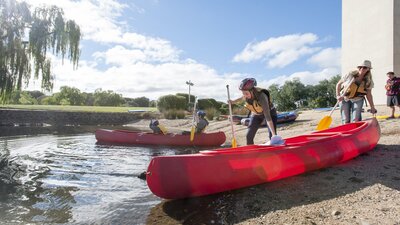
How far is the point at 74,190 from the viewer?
5.23 m

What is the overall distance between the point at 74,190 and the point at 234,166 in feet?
9.09

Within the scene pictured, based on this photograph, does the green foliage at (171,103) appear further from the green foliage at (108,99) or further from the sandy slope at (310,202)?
the green foliage at (108,99)

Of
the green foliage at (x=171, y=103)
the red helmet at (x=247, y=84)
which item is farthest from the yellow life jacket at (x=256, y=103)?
the green foliage at (x=171, y=103)

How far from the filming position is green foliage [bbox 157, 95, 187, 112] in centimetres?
3078

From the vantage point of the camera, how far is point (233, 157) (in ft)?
14.2

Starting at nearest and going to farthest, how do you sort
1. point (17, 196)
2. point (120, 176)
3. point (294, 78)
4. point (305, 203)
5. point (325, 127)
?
point (305, 203)
point (17, 196)
point (120, 176)
point (325, 127)
point (294, 78)

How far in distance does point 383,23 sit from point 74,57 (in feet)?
56.1

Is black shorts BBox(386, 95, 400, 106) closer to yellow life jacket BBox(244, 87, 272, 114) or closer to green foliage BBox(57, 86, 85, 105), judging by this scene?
yellow life jacket BBox(244, 87, 272, 114)

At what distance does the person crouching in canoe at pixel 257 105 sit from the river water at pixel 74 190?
81.3 inches

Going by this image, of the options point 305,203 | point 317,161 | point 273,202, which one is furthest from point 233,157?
point 317,161

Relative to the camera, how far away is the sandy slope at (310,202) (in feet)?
11.1

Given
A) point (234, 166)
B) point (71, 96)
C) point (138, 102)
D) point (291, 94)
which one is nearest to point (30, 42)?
point (234, 166)

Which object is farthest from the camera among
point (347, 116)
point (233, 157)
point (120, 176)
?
point (347, 116)

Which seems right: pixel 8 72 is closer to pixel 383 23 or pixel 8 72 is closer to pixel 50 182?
pixel 50 182
